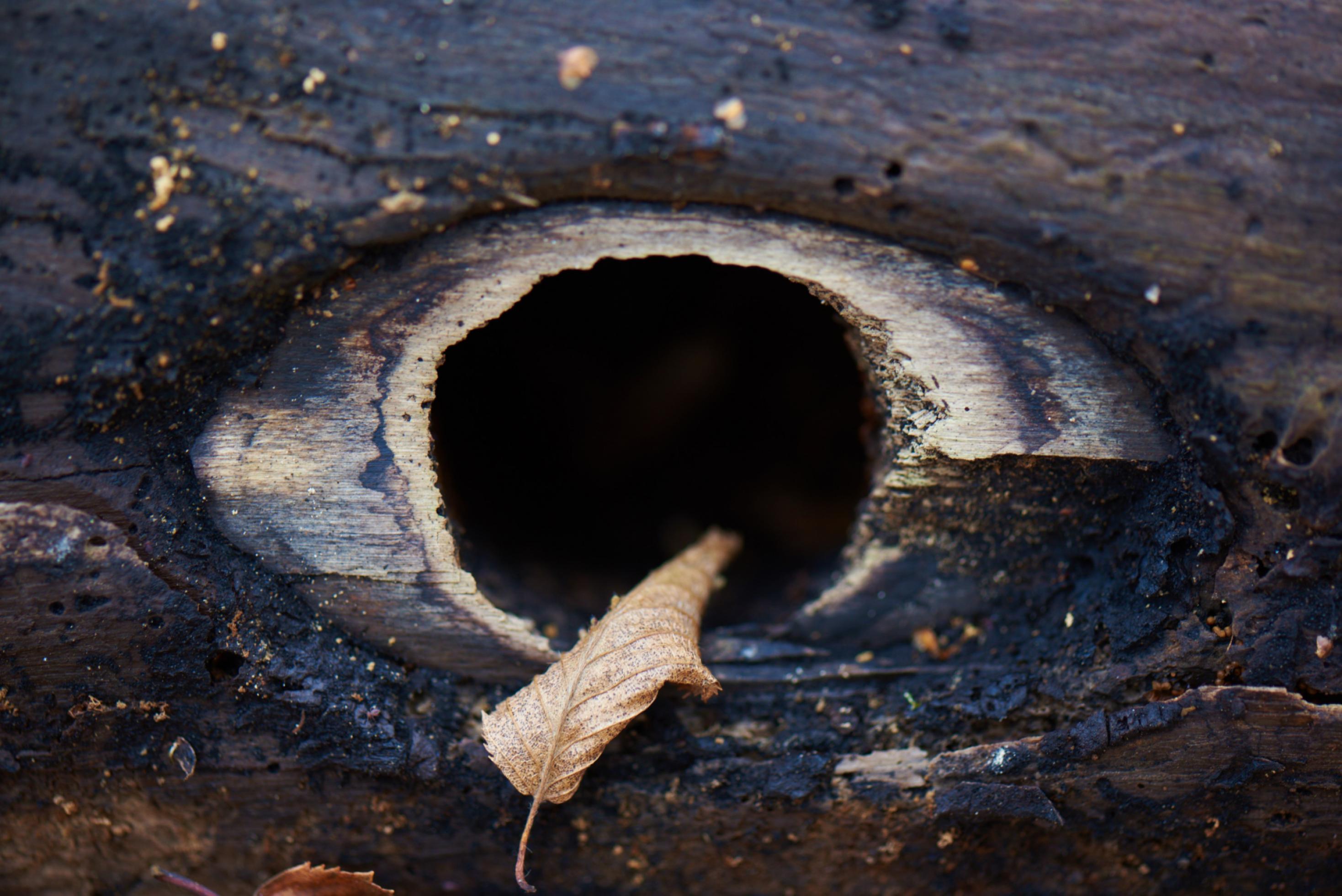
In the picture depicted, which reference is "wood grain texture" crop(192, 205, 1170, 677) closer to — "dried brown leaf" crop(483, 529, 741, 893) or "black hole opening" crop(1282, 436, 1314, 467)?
"black hole opening" crop(1282, 436, 1314, 467)

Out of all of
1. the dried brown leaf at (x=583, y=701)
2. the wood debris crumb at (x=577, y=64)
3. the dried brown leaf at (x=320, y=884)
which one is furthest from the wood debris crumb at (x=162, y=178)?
the dried brown leaf at (x=320, y=884)

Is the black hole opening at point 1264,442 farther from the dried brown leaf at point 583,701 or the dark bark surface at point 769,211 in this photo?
the dried brown leaf at point 583,701

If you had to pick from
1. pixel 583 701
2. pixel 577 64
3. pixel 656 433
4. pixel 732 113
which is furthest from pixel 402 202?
pixel 656 433

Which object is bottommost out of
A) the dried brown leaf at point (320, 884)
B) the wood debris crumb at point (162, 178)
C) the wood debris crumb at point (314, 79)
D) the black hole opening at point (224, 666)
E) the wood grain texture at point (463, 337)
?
the dried brown leaf at point (320, 884)

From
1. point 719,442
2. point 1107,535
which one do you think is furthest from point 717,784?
point 719,442

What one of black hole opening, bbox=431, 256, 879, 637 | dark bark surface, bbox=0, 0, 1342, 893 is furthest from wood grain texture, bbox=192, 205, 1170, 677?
black hole opening, bbox=431, 256, 879, 637

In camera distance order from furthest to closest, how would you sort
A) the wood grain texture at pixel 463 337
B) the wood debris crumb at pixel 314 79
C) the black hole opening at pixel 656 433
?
the black hole opening at pixel 656 433, the wood grain texture at pixel 463 337, the wood debris crumb at pixel 314 79
